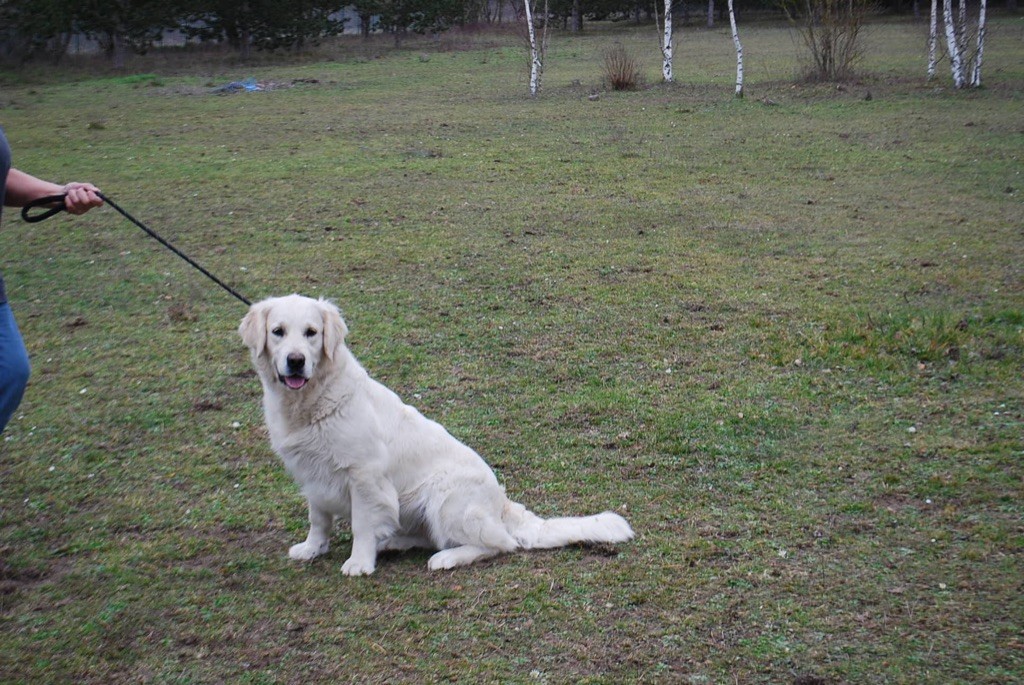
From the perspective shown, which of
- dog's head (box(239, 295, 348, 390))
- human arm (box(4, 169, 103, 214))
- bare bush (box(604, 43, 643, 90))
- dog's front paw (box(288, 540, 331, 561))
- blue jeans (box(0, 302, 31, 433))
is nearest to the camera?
blue jeans (box(0, 302, 31, 433))

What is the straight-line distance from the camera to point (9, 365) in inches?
135

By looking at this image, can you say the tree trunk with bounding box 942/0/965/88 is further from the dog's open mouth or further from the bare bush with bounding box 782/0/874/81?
the dog's open mouth

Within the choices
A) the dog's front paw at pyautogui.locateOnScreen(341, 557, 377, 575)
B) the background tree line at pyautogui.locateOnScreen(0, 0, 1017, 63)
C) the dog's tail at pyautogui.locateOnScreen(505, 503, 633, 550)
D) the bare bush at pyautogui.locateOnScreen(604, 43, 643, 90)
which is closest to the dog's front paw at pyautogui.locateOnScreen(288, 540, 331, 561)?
the dog's front paw at pyautogui.locateOnScreen(341, 557, 377, 575)

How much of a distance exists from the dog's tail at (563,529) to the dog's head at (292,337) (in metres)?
1.10

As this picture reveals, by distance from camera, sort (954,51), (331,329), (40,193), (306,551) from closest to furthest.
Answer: (40,193) → (331,329) → (306,551) → (954,51)

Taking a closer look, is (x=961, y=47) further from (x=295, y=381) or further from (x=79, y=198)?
(x=79, y=198)

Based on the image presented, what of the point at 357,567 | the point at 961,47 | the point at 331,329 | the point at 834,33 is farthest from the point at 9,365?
the point at 834,33

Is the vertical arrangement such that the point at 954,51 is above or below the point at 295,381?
above

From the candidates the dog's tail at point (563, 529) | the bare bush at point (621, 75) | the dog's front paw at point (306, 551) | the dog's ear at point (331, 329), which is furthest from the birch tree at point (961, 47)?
the dog's front paw at point (306, 551)

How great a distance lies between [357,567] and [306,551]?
31 centimetres

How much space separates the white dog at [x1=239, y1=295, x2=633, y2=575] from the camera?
4.12m

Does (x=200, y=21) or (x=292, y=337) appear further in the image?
(x=200, y=21)

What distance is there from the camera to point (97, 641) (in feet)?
11.7

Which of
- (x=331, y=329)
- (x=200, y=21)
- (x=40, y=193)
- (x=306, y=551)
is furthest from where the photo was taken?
(x=200, y=21)
